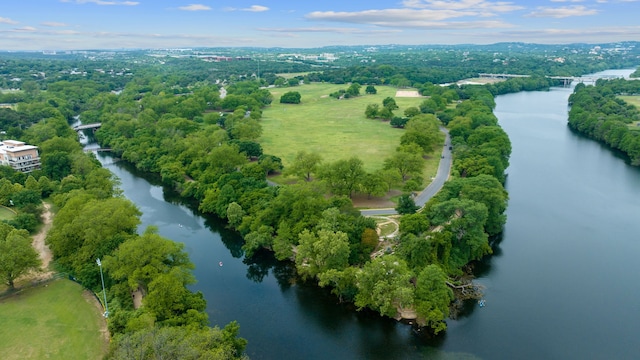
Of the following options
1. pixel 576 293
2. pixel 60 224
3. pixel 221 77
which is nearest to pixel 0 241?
pixel 60 224

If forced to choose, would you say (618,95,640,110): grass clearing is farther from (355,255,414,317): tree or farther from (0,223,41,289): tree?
(0,223,41,289): tree

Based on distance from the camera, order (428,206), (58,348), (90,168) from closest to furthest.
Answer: (58,348), (428,206), (90,168)

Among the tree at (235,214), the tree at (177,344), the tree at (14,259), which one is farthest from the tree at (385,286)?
the tree at (14,259)

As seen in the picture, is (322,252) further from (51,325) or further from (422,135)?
(422,135)

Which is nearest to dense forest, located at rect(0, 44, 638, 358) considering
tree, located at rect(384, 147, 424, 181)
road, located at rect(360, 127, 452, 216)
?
tree, located at rect(384, 147, 424, 181)

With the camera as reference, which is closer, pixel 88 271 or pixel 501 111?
pixel 88 271

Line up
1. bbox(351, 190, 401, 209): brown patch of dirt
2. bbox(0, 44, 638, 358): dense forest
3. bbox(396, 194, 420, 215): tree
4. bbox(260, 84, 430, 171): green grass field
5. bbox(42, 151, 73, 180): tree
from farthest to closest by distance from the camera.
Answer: bbox(260, 84, 430, 171): green grass field < bbox(42, 151, 73, 180): tree < bbox(351, 190, 401, 209): brown patch of dirt < bbox(396, 194, 420, 215): tree < bbox(0, 44, 638, 358): dense forest

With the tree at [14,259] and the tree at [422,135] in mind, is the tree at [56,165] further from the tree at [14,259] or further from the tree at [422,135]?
the tree at [422,135]

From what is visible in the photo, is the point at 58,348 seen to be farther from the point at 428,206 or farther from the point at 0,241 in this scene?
the point at 428,206
